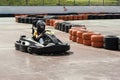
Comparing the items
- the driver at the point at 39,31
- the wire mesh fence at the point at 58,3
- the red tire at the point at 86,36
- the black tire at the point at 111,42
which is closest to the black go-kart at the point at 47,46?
the driver at the point at 39,31

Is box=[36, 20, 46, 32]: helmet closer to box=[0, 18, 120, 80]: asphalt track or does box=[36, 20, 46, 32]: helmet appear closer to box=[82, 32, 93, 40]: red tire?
box=[0, 18, 120, 80]: asphalt track

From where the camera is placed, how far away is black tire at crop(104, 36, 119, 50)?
13568 mm

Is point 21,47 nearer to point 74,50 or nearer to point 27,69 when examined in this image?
point 74,50

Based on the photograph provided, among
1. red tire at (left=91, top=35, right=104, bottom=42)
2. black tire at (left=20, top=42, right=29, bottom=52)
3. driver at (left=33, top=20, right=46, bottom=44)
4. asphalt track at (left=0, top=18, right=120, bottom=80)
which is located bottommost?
asphalt track at (left=0, top=18, right=120, bottom=80)

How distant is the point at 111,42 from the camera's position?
45.1ft

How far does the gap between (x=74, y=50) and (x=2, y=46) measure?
122 inches

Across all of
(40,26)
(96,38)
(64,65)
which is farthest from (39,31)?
(64,65)

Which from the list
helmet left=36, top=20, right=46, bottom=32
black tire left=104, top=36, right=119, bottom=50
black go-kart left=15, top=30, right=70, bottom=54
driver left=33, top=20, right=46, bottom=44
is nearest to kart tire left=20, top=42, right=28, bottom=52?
black go-kart left=15, top=30, right=70, bottom=54

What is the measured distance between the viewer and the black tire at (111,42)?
13.6m

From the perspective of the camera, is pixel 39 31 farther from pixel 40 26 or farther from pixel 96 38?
pixel 96 38

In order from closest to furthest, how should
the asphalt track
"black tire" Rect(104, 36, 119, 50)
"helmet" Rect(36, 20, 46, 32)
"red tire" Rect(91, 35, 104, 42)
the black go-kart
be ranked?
the asphalt track < the black go-kart < "helmet" Rect(36, 20, 46, 32) < "black tire" Rect(104, 36, 119, 50) < "red tire" Rect(91, 35, 104, 42)

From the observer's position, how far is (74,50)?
13703 millimetres

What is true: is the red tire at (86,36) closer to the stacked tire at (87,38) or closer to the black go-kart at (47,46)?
the stacked tire at (87,38)

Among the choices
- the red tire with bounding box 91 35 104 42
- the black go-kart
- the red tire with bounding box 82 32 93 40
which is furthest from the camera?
the red tire with bounding box 82 32 93 40
